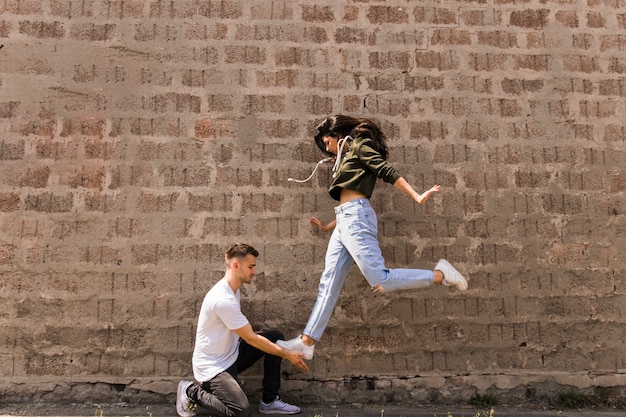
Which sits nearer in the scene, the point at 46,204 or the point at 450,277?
the point at 450,277

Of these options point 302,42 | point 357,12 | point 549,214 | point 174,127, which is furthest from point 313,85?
point 549,214

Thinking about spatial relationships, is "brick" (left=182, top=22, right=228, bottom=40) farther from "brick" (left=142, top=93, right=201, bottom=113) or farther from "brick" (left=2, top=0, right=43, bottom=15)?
"brick" (left=2, top=0, right=43, bottom=15)

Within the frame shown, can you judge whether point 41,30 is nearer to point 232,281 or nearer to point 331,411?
point 232,281

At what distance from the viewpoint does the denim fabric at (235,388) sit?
3549mm

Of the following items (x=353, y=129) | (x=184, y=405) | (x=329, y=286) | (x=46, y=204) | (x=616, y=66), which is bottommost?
(x=184, y=405)

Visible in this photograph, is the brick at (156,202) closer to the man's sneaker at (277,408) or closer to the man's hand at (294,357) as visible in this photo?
the man's hand at (294,357)

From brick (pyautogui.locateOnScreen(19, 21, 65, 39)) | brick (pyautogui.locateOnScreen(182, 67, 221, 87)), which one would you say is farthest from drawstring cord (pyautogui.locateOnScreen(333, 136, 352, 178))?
brick (pyautogui.locateOnScreen(19, 21, 65, 39))

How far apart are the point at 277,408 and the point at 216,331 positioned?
2.37 feet

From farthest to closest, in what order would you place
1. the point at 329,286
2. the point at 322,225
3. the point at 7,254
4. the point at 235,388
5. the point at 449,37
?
the point at 449,37 → the point at 322,225 → the point at 7,254 → the point at 329,286 → the point at 235,388

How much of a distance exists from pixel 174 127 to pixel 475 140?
2.37m

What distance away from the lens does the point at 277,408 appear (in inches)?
152

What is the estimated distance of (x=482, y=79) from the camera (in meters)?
4.47

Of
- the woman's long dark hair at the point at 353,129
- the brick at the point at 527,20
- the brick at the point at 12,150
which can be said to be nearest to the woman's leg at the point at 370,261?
the woman's long dark hair at the point at 353,129

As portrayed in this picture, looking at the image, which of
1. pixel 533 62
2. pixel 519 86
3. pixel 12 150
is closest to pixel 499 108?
pixel 519 86
